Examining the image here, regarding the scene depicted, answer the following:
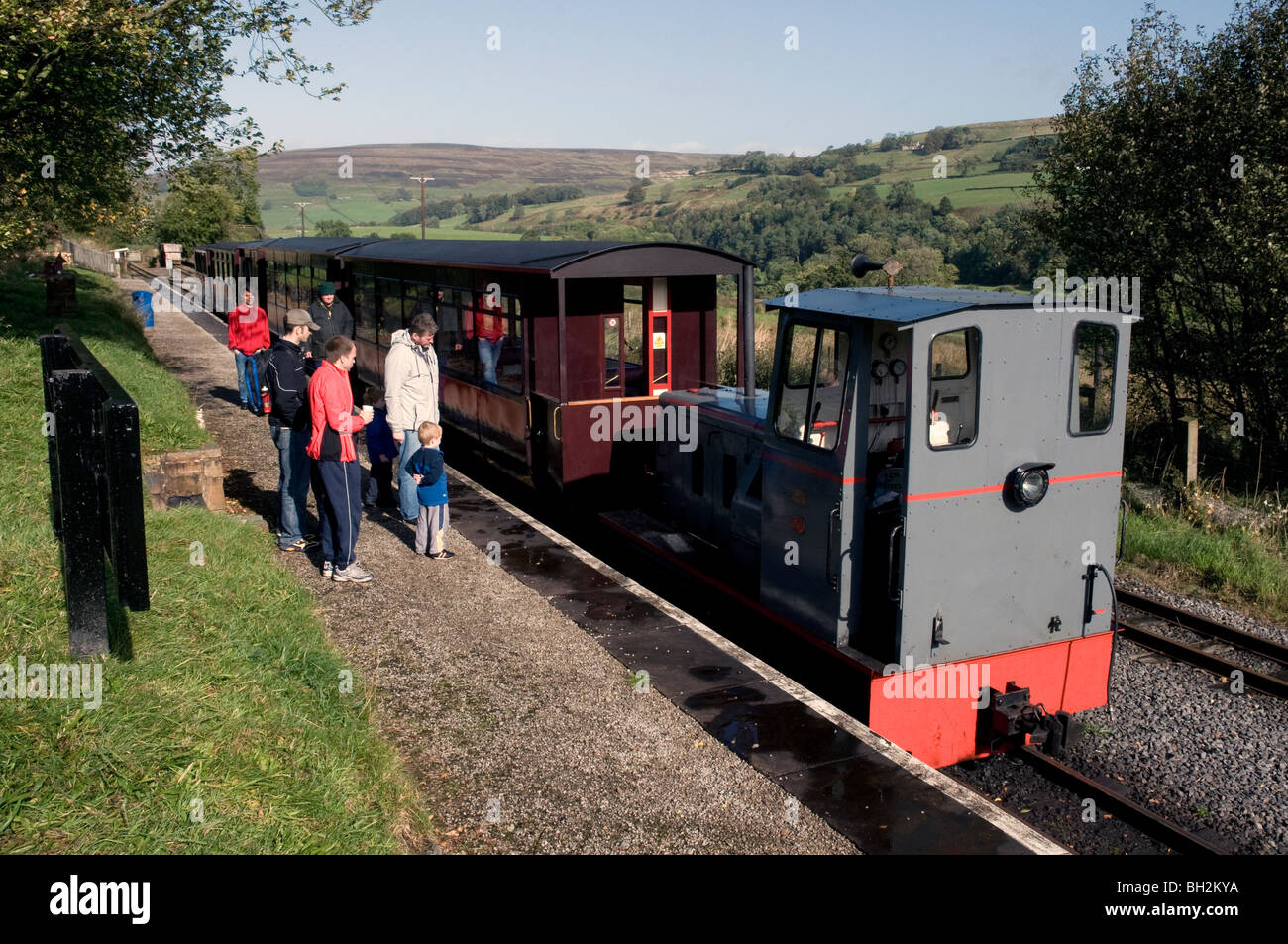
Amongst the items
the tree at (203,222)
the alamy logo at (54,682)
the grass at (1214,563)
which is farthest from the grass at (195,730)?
the tree at (203,222)

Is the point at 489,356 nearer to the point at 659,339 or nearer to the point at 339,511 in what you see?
the point at 659,339

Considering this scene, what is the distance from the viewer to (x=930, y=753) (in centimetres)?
634

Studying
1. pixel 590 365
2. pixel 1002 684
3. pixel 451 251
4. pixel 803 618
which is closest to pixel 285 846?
pixel 803 618

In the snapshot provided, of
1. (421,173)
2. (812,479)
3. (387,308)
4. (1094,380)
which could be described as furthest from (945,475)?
(421,173)

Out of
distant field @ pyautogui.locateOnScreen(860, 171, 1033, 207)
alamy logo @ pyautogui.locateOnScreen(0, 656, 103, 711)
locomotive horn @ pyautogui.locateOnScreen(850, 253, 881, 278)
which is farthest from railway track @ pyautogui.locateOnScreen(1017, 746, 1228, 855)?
distant field @ pyautogui.locateOnScreen(860, 171, 1033, 207)

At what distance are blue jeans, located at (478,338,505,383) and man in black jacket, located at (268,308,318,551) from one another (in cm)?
351

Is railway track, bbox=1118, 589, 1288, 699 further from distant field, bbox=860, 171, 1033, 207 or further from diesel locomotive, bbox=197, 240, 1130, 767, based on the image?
distant field, bbox=860, 171, 1033, 207

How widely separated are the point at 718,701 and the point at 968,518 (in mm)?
1929

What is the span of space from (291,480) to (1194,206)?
12094mm

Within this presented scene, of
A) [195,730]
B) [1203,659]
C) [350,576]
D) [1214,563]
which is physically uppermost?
[195,730]

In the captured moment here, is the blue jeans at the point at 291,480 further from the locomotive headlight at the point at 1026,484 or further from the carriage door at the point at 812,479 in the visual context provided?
the locomotive headlight at the point at 1026,484

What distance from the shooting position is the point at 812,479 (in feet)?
21.5

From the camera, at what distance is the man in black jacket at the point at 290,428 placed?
8234 mm

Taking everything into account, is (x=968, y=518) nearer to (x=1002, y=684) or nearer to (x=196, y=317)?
(x=1002, y=684)
